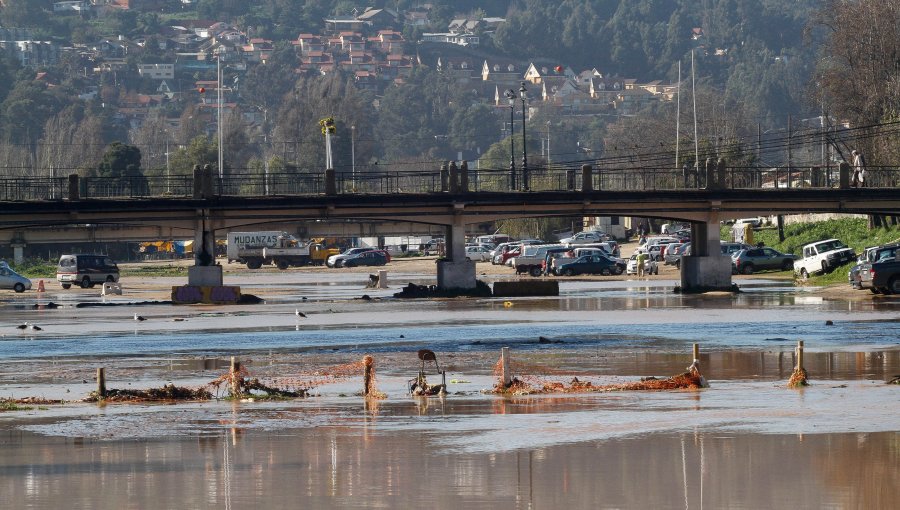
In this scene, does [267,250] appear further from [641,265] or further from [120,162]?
[641,265]

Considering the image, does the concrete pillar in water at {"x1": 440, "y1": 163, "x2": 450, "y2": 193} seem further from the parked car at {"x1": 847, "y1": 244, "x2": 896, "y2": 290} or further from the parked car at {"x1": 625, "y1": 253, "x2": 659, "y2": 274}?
the parked car at {"x1": 847, "y1": 244, "x2": 896, "y2": 290}

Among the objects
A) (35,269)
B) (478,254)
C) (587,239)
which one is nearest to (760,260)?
(587,239)

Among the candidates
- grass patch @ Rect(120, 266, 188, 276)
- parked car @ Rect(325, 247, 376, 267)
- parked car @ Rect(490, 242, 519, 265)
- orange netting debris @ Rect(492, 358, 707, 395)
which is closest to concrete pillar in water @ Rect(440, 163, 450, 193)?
parked car @ Rect(490, 242, 519, 265)

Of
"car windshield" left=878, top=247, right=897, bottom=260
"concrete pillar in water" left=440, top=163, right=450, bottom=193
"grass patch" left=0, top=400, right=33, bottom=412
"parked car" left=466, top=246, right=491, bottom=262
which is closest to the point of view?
"grass patch" left=0, top=400, right=33, bottom=412

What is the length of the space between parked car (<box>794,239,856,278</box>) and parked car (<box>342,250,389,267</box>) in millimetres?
56436

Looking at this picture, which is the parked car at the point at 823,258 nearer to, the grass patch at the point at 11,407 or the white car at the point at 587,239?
the white car at the point at 587,239

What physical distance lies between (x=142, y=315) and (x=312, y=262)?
74407 mm

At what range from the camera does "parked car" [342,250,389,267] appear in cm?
13912

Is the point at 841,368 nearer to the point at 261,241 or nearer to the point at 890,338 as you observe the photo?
the point at 890,338

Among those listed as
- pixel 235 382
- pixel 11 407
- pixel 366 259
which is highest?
pixel 366 259

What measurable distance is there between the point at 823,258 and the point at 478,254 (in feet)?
191

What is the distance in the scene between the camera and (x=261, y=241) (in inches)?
5477

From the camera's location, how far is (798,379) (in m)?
34.2

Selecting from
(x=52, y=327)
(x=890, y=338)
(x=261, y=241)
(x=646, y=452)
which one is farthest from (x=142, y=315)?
(x=261, y=241)
